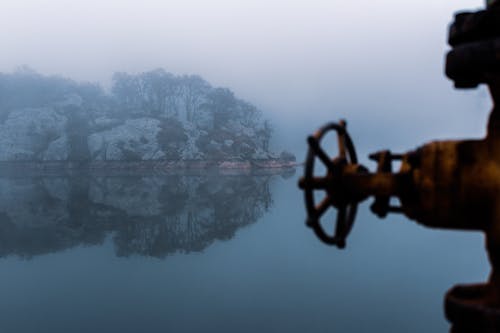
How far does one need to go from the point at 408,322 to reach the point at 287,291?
286 inches

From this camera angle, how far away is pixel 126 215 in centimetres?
5741

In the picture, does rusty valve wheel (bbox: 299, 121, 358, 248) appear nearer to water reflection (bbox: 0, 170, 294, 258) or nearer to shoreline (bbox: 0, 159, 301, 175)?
water reflection (bbox: 0, 170, 294, 258)

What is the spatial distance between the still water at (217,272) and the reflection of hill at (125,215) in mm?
277

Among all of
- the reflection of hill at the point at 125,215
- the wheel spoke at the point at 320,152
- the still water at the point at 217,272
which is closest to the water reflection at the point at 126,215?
the reflection of hill at the point at 125,215

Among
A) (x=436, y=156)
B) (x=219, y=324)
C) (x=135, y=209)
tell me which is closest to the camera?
(x=436, y=156)

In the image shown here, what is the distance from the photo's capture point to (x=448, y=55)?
15.0 feet

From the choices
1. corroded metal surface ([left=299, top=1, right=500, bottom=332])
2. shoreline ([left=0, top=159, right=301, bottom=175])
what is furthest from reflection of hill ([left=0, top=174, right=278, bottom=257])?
corroded metal surface ([left=299, top=1, right=500, bottom=332])

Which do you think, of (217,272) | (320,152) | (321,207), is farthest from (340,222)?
(217,272)

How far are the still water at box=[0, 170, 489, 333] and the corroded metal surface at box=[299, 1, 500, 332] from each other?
57.8ft

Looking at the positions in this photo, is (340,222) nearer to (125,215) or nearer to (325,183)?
(325,183)

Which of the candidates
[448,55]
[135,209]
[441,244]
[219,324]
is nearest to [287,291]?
[219,324]

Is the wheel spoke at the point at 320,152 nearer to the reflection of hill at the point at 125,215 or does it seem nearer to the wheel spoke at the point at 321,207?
the wheel spoke at the point at 321,207

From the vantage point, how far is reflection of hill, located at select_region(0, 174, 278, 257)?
41531 mm

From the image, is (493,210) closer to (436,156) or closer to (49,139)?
(436,156)
